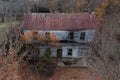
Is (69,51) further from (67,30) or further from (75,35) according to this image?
(67,30)

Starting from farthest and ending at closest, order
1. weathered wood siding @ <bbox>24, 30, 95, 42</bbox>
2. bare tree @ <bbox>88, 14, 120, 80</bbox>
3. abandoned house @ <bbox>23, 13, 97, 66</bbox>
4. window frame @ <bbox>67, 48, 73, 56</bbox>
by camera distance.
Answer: window frame @ <bbox>67, 48, 73, 56</bbox>
weathered wood siding @ <bbox>24, 30, 95, 42</bbox>
abandoned house @ <bbox>23, 13, 97, 66</bbox>
bare tree @ <bbox>88, 14, 120, 80</bbox>

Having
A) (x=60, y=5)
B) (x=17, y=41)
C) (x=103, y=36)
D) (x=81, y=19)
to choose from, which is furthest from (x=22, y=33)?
(x=60, y=5)

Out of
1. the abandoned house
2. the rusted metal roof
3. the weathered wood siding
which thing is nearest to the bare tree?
the weathered wood siding

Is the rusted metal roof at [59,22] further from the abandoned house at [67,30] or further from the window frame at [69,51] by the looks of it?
the window frame at [69,51]

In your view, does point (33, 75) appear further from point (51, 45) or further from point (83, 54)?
point (83, 54)

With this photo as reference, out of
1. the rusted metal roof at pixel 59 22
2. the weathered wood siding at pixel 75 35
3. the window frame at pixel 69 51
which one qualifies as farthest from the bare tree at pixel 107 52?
the window frame at pixel 69 51

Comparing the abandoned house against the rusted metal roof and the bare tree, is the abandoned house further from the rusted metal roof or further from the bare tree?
the bare tree

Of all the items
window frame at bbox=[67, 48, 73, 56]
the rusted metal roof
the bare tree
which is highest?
Result: the rusted metal roof

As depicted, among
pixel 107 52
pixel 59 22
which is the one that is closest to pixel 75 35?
pixel 59 22
